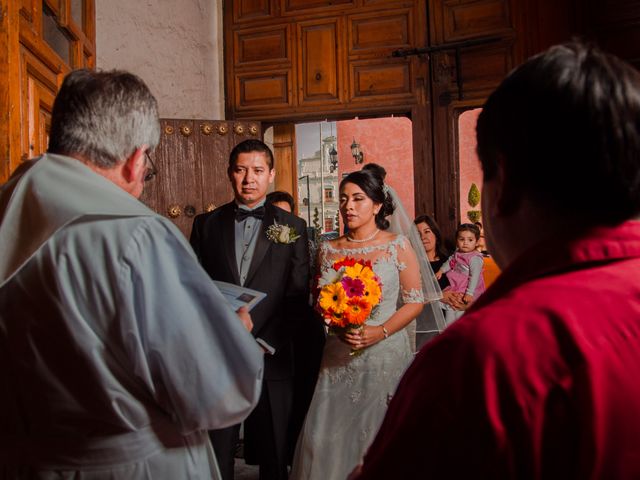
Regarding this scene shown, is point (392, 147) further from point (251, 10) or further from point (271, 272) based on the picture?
point (271, 272)

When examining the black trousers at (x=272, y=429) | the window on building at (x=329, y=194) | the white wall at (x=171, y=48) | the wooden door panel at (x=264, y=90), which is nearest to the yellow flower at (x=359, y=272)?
the black trousers at (x=272, y=429)

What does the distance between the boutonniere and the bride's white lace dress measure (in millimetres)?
326

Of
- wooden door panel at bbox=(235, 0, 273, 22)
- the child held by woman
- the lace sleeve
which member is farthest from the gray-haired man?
wooden door panel at bbox=(235, 0, 273, 22)

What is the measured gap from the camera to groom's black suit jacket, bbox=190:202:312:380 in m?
3.47

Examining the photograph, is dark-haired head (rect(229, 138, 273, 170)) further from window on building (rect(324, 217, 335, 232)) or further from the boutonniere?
window on building (rect(324, 217, 335, 232))

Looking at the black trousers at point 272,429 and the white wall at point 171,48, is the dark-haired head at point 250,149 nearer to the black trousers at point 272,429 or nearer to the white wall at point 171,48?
the black trousers at point 272,429

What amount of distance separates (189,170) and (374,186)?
2563 mm

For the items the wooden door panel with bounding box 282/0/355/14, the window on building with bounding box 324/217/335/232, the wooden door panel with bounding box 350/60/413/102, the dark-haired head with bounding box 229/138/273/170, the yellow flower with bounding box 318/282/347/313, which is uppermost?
the wooden door panel with bounding box 282/0/355/14

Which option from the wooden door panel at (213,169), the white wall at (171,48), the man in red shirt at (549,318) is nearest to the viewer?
the man in red shirt at (549,318)

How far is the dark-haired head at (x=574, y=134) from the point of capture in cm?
79

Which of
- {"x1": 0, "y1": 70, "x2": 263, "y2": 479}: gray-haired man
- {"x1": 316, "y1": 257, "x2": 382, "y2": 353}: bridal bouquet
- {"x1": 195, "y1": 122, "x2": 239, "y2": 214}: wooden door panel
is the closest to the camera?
{"x1": 0, "y1": 70, "x2": 263, "y2": 479}: gray-haired man

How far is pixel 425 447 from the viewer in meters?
0.77

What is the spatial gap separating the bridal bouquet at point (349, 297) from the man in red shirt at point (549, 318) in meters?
2.35

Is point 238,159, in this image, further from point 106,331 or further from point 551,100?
point 551,100
